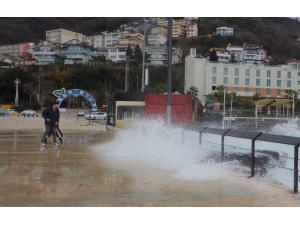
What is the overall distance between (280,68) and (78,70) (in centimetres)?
3845

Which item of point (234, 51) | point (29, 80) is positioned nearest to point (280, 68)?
point (234, 51)

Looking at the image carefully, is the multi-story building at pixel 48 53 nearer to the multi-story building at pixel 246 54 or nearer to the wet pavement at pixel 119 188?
the multi-story building at pixel 246 54

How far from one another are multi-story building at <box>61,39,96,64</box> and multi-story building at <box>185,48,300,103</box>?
44.2 meters

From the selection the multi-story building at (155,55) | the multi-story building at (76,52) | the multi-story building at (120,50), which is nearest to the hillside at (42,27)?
the multi-story building at (76,52)

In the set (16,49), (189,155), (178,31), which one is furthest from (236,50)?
(189,155)

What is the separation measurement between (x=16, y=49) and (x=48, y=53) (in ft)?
61.0

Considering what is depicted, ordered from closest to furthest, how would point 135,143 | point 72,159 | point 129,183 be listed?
point 129,183, point 72,159, point 135,143

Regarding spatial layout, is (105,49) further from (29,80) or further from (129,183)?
(129,183)

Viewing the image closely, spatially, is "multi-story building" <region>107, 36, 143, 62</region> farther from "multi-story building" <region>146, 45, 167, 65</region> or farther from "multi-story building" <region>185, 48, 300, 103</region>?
"multi-story building" <region>146, 45, 167, 65</region>

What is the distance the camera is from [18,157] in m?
9.40

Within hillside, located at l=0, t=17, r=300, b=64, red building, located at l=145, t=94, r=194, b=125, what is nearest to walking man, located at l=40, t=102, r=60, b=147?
red building, located at l=145, t=94, r=194, b=125

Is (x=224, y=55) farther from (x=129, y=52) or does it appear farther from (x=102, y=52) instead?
(x=102, y=52)

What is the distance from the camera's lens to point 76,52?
9606cm

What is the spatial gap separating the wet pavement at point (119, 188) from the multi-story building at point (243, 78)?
143 ft
